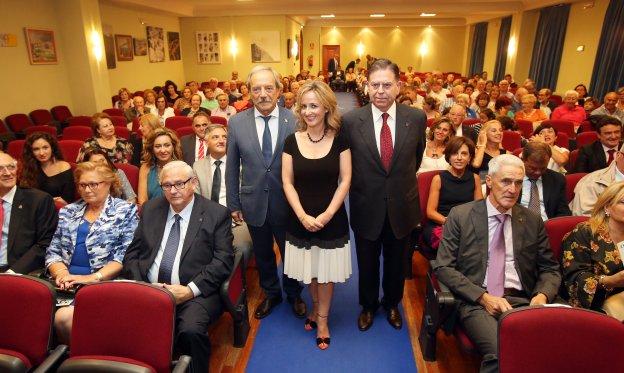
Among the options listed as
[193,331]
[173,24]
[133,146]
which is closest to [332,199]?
[193,331]

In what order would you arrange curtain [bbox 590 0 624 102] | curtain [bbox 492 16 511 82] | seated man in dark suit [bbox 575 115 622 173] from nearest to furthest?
seated man in dark suit [bbox 575 115 622 173], curtain [bbox 590 0 624 102], curtain [bbox 492 16 511 82]

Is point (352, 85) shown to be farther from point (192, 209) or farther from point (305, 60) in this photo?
point (192, 209)

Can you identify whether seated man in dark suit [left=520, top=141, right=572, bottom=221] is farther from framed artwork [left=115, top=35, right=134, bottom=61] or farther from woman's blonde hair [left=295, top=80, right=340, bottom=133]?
framed artwork [left=115, top=35, right=134, bottom=61]

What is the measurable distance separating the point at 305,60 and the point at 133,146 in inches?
719

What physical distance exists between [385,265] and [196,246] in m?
1.26

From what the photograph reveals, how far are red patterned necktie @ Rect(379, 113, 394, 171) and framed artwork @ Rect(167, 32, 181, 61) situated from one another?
12606mm

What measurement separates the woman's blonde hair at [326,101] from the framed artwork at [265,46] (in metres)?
12.7

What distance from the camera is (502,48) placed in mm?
14602

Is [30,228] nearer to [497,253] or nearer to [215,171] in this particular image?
[215,171]

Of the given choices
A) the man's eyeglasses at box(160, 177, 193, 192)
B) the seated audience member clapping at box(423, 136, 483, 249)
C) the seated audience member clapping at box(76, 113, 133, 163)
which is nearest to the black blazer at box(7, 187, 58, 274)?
the man's eyeglasses at box(160, 177, 193, 192)

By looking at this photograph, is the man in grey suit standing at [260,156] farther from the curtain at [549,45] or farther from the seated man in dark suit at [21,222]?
the curtain at [549,45]

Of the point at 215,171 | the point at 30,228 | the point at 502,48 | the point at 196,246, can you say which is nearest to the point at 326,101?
the point at 196,246

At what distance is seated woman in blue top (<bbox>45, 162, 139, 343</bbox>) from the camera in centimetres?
234

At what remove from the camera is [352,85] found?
18922 mm
